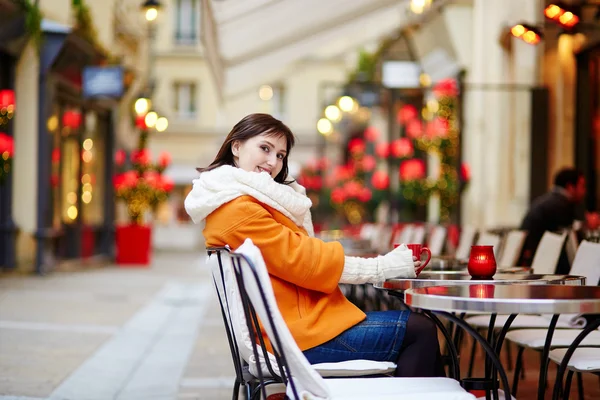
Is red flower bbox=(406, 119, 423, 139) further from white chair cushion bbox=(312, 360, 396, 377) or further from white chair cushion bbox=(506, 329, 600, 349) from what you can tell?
white chair cushion bbox=(312, 360, 396, 377)

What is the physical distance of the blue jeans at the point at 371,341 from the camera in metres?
3.29

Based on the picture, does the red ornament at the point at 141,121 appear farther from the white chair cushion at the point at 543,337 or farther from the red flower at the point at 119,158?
the white chair cushion at the point at 543,337

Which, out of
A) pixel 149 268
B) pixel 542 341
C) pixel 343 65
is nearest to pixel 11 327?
pixel 542 341

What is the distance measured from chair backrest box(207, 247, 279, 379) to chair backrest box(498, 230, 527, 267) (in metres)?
3.42

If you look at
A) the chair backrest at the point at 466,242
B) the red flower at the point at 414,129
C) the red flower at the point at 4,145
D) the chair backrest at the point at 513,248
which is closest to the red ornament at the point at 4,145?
the red flower at the point at 4,145

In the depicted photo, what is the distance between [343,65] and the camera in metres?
41.8

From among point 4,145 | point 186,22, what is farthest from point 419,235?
point 186,22

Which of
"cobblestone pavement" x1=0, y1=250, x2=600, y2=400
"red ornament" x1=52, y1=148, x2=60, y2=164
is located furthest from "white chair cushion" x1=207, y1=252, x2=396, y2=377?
"red ornament" x1=52, y1=148, x2=60, y2=164

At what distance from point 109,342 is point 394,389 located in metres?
5.15

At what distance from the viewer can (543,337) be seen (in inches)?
178

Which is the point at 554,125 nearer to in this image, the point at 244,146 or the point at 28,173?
the point at 28,173

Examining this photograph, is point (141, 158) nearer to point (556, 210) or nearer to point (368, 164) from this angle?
point (368, 164)

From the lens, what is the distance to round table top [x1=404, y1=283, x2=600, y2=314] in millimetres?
2725

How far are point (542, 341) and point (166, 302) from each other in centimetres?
751
